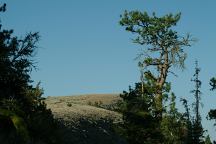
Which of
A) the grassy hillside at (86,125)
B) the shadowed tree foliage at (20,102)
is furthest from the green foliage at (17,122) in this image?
the grassy hillside at (86,125)

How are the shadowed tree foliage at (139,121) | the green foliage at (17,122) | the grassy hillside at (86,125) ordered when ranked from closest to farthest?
the green foliage at (17,122) → the shadowed tree foliage at (139,121) → the grassy hillside at (86,125)

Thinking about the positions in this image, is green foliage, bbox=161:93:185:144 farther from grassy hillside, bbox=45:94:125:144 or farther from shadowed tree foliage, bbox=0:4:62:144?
shadowed tree foliage, bbox=0:4:62:144

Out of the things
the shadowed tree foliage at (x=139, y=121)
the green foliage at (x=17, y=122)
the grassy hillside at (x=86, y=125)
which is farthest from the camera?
the grassy hillside at (x=86, y=125)

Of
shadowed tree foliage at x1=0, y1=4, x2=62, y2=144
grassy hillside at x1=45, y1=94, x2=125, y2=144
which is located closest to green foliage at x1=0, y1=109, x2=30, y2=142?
shadowed tree foliage at x1=0, y1=4, x2=62, y2=144

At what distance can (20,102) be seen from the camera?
30.9m

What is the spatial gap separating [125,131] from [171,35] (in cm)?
1560

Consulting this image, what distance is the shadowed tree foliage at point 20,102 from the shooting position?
2905cm

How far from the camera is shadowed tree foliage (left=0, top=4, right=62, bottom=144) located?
29.0m

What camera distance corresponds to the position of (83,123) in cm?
5075

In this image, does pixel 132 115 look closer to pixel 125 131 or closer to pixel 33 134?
pixel 125 131

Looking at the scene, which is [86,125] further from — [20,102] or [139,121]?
[20,102]

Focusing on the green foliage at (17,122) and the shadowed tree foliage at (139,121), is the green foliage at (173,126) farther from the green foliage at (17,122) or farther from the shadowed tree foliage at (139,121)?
the green foliage at (17,122)

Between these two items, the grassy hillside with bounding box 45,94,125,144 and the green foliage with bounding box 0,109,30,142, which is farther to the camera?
the grassy hillside with bounding box 45,94,125,144

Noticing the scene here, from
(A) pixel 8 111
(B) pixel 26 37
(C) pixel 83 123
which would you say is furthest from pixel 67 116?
(A) pixel 8 111
